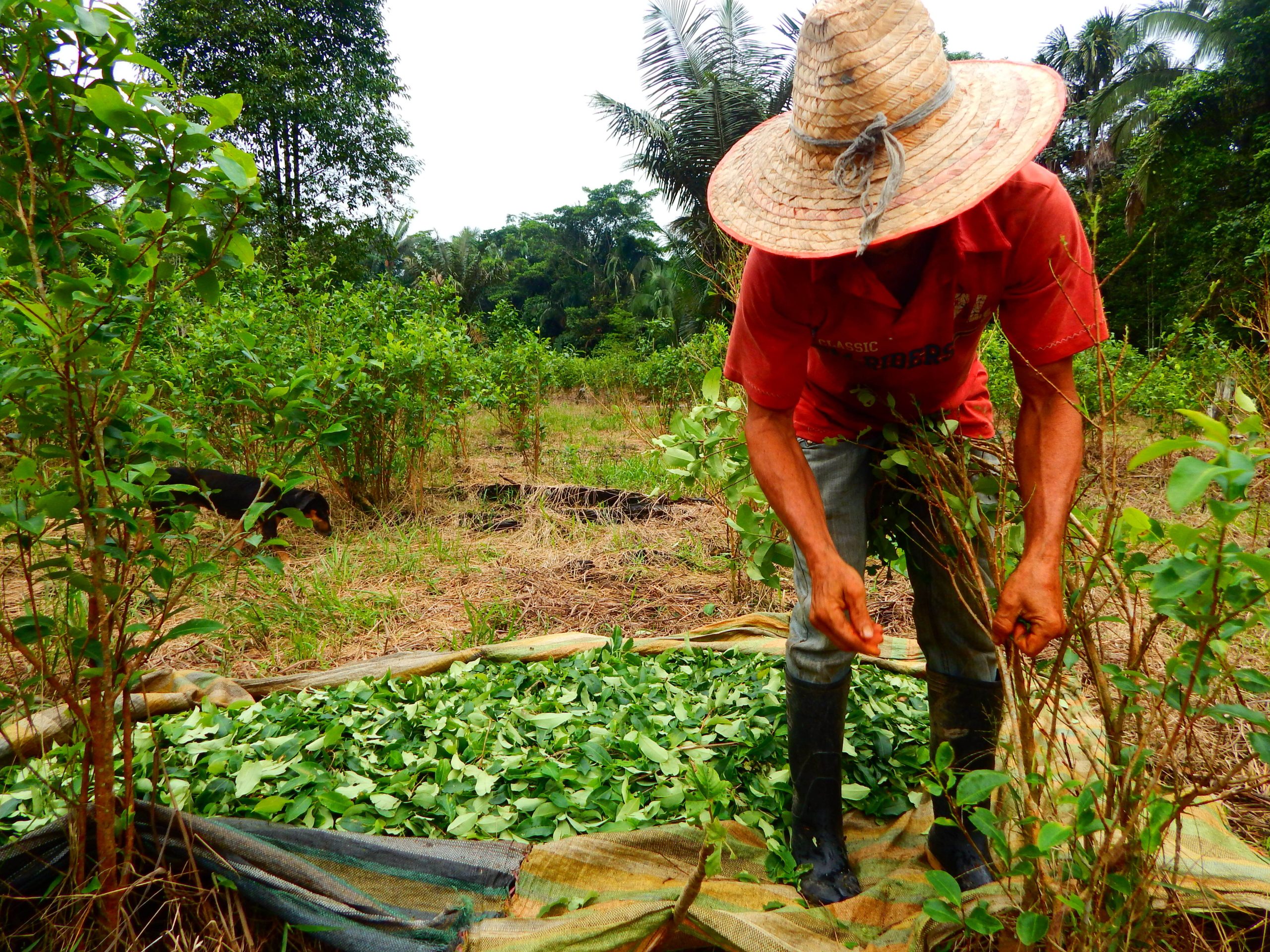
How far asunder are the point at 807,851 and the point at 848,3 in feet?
5.88

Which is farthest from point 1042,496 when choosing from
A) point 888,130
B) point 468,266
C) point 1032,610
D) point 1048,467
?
point 468,266

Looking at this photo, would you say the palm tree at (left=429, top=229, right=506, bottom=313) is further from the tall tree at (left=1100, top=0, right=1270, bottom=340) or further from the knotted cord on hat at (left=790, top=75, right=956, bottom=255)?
the knotted cord on hat at (left=790, top=75, right=956, bottom=255)

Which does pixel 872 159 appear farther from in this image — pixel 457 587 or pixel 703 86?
pixel 703 86

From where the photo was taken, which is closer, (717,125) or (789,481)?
(789,481)

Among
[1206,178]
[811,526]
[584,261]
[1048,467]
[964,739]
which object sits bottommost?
[964,739]

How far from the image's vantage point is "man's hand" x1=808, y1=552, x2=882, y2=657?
1.51m

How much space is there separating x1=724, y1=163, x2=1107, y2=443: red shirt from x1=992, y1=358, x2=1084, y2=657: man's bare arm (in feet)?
0.29

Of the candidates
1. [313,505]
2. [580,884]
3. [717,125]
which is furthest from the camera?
[717,125]

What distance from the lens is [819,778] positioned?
5.72 ft

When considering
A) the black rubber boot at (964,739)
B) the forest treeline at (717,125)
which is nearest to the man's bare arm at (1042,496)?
the black rubber boot at (964,739)

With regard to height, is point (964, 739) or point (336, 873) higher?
point (964, 739)

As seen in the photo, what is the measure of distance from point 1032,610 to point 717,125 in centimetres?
1279

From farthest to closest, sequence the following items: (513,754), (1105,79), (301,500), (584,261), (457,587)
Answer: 1. (584,261)
2. (1105,79)
3. (301,500)
4. (457,587)
5. (513,754)

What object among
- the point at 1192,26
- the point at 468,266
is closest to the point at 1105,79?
the point at 1192,26
